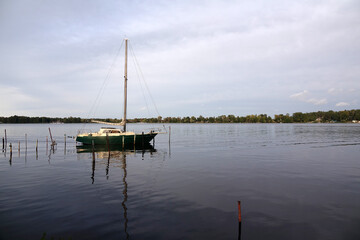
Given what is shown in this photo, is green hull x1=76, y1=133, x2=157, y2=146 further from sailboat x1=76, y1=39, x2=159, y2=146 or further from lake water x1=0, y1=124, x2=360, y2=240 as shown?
lake water x1=0, y1=124, x2=360, y2=240

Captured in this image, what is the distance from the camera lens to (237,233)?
405 inches

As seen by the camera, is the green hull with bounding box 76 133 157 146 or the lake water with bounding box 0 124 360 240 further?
the green hull with bounding box 76 133 157 146

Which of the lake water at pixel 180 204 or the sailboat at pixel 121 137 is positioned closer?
the lake water at pixel 180 204

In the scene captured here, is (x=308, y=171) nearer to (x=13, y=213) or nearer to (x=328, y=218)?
(x=328, y=218)

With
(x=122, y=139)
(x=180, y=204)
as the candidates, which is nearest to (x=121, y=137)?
(x=122, y=139)

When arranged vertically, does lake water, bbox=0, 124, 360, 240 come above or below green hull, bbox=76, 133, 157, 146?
below

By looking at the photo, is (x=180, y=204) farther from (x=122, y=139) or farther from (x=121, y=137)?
(x=121, y=137)

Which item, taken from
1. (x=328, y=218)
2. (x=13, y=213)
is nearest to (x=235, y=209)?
(x=328, y=218)

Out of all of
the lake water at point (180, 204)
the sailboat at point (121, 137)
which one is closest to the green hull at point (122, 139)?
the sailboat at point (121, 137)

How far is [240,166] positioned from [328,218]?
14.2 meters

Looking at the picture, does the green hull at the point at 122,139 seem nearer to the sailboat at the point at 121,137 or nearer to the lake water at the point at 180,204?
the sailboat at the point at 121,137

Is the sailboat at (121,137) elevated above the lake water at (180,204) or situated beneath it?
elevated above

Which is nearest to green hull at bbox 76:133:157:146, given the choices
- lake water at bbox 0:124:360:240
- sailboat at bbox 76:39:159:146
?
sailboat at bbox 76:39:159:146

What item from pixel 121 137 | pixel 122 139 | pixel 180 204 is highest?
pixel 121 137
